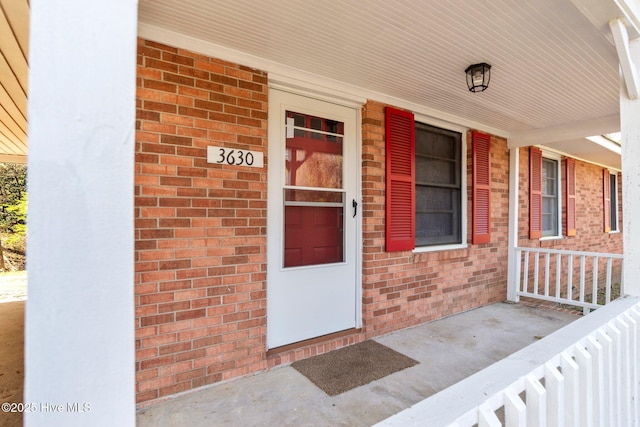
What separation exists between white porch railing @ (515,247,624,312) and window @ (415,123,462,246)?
1.45 meters

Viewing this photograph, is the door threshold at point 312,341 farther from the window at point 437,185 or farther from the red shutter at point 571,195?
the red shutter at point 571,195

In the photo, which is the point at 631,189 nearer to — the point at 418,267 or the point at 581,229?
the point at 418,267

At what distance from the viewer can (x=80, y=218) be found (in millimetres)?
529

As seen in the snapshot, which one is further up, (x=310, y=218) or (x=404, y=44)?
(x=404, y=44)

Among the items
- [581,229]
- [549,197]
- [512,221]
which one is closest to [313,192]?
[512,221]

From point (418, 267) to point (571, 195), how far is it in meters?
4.75

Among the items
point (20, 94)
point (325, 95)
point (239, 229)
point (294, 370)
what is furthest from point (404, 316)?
point (20, 94)

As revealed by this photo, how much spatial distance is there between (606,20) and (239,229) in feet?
8.78

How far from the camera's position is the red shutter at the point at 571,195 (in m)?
6.20

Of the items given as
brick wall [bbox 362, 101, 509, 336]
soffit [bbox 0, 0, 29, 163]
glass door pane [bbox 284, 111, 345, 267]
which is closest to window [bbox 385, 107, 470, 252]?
brick wall [bbox 362, 101, 509, 336]

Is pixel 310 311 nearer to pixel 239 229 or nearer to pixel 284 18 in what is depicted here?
pixel 239 229

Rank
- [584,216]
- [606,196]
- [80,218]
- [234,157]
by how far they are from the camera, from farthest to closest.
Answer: [606,196]
[584,216]
[234,157]
[80,218]

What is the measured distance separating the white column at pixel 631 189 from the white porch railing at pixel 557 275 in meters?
2.07

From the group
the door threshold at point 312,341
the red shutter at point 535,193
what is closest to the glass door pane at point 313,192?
the door threshold at point 312,341
